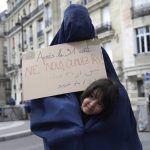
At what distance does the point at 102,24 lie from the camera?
3753cm

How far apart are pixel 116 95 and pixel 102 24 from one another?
3519cm

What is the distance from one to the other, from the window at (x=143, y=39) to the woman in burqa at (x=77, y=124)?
99.1 feet

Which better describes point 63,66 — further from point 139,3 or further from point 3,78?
point 3,78

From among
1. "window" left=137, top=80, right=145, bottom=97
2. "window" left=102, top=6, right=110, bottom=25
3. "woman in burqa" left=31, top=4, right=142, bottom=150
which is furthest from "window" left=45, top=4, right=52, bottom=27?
"woman in burqa" left=31, top=4, right=142, bottom=150

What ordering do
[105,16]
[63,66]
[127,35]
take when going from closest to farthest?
1. [63,66]
2. [127,35]
3. [105,16]

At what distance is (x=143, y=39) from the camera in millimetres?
33156

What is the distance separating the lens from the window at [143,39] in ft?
108

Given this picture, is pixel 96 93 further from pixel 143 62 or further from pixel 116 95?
pixel 143 62

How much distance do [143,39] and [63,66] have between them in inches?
1210

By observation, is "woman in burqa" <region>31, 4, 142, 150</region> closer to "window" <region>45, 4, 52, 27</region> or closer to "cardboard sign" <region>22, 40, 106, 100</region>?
"cardboard sign" <region>22, 40, 106, 100</region>

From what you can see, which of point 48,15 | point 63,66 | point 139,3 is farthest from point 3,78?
point 63,66

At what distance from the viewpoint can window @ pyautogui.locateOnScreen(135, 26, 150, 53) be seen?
108ft

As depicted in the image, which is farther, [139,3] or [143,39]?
[139,3]

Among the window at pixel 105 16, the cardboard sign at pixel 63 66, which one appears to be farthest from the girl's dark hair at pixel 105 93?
the window at pixel 105 16
